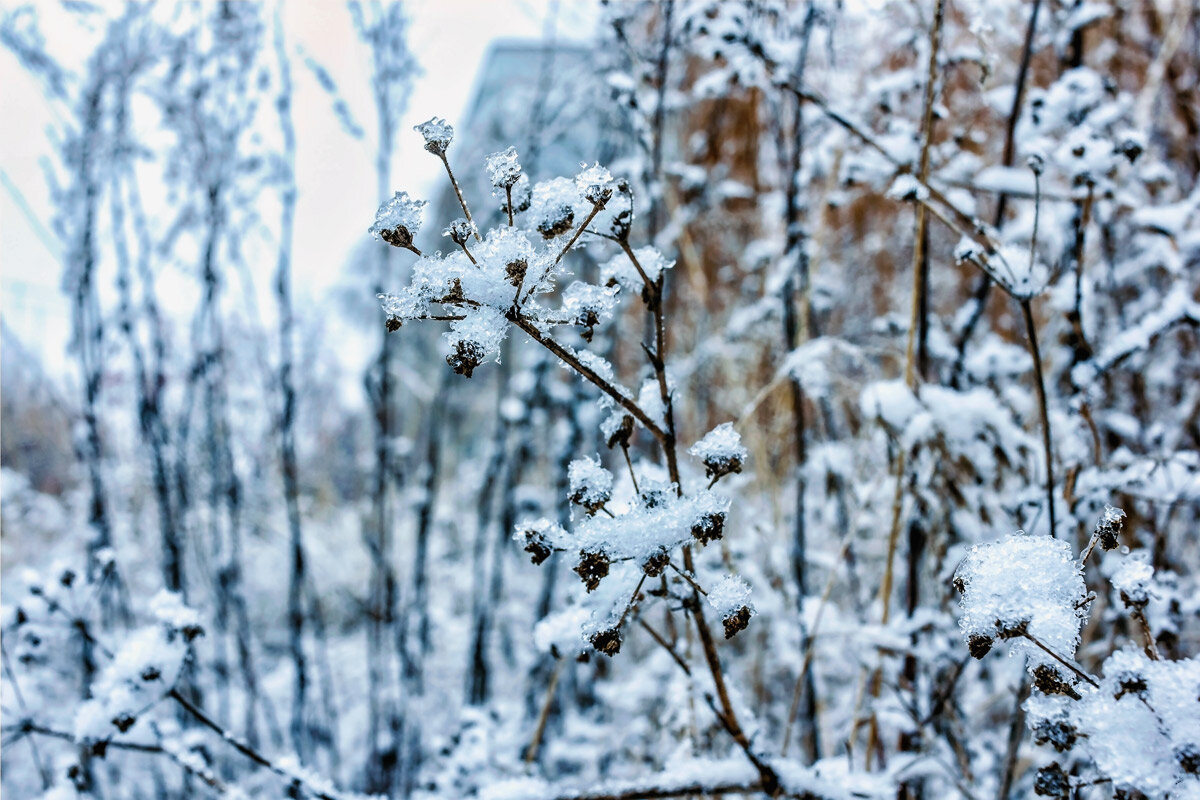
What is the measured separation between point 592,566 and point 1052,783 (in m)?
0.40

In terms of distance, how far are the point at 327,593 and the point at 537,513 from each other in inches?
102

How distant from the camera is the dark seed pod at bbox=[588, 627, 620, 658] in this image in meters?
0.54

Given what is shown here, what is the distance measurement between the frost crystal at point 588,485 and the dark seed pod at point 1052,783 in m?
0.40

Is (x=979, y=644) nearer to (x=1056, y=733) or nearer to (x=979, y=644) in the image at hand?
(x=979, y=644)

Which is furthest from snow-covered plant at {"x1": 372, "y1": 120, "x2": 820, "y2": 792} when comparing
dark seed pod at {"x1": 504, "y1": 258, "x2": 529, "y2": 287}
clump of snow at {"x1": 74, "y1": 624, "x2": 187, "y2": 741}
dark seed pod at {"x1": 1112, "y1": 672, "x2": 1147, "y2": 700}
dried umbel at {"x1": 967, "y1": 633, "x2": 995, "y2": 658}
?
clump of snow at {"x1": 74, "y1": 624, "x2": 187, "y2": 741}

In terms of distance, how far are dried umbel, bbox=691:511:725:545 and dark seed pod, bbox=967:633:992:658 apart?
18cm

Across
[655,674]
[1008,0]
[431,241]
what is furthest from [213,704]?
[1008,0]

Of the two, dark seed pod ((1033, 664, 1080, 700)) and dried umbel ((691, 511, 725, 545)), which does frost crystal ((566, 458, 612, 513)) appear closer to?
dried umbel ((691, 511, 725, 545))

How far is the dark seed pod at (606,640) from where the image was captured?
1.78 feet

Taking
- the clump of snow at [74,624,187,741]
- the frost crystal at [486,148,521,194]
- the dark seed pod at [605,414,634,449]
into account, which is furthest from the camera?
the clump of snow at [74,624,187,741]

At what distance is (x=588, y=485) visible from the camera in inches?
24.4

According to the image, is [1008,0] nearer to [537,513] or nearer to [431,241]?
[537,513]

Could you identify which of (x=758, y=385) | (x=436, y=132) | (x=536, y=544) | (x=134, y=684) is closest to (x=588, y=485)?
(x=536, y=544)

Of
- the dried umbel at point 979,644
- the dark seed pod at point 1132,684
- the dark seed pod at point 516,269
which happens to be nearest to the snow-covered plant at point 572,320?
the dark seed pod at point 516,269
